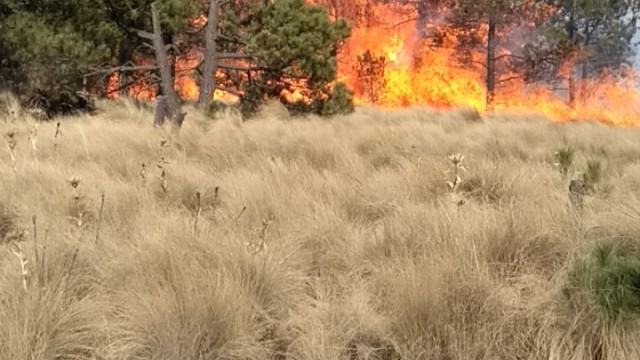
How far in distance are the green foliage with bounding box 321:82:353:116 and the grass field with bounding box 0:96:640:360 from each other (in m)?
7.21

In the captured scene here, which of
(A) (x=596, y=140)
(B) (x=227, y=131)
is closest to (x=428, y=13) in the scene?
(A) (x=596, y=140)

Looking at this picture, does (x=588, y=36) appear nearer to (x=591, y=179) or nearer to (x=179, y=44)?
(x=179, y=44)

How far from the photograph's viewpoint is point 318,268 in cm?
298

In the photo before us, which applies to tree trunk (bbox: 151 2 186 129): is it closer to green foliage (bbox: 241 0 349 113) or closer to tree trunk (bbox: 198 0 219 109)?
tree trunk (bbox: 198 0 219 109)

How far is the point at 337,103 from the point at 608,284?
10061 millimetres

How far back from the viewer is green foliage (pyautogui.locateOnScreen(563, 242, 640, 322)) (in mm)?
2180

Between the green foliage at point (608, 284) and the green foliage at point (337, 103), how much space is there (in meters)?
9.66

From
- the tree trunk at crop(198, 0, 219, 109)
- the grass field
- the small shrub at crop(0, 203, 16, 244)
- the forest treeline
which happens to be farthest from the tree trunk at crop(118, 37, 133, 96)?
the small shrub at crop(0, 203, 16, 244)

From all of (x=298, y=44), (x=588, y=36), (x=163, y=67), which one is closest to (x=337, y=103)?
(x=298, y=44)

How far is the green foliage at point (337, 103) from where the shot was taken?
1209 cm

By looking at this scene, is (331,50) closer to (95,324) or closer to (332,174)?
(332,174)

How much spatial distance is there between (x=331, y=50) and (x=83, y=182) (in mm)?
8712

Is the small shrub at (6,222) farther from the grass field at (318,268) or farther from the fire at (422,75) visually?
the fire at (422,75)

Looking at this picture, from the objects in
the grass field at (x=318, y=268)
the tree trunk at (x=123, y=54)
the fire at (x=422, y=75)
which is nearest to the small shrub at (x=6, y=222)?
the grass field at (x=318, y=268)
